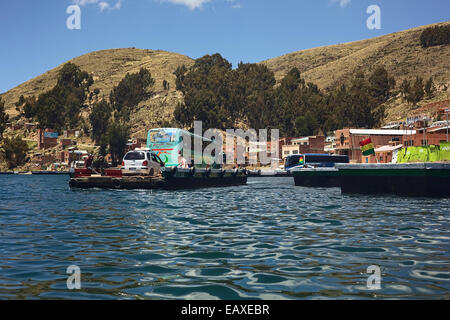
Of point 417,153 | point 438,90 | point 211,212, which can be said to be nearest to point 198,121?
point 438,90

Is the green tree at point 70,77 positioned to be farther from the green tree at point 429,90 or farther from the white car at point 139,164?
the white car at point 139,164

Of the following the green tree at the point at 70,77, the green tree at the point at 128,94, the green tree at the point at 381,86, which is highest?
the green tree at the point at 70,77

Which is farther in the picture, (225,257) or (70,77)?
(70,77)

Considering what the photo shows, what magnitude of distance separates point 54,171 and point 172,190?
95.9 meters

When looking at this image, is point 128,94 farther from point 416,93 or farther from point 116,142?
point 416,93

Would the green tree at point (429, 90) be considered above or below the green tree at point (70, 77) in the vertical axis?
below

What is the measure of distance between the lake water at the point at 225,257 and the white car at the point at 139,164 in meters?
18.5

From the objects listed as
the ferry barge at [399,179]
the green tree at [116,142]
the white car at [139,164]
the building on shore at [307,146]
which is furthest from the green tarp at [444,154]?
the green tree at [116,142]

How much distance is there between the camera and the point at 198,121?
115 m

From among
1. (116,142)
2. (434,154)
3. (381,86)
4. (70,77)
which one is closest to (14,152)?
(116,142)

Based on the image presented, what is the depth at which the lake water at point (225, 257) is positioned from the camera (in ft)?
22.3

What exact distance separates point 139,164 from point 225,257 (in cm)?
2722

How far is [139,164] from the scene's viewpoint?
35.6 metres
